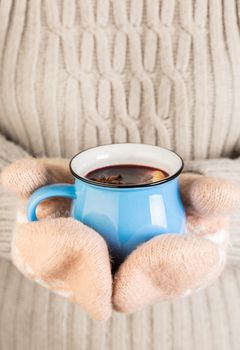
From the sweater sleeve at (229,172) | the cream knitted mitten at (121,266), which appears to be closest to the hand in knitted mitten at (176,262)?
the cream knitted mitten at (121,266)

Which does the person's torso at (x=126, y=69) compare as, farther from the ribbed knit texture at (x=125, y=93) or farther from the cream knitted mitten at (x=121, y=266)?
the cream knitted mitten at (x=121, y=266)

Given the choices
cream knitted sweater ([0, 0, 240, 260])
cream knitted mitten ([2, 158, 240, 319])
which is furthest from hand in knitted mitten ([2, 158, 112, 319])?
cream knitted sweater ([0, 0, 240, 260])

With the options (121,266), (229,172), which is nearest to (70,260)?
(121,266)

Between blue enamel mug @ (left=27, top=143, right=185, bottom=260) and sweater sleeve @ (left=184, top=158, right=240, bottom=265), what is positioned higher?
blue enamel mug @ (left=27, top=143, right=185, bottom=260)

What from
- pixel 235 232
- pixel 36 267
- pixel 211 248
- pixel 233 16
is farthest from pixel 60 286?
pixel 233 16

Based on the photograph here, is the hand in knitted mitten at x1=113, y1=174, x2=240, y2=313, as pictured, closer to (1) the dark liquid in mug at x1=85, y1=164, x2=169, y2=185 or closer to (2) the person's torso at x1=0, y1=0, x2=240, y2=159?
(1) the dark liquid in mug at x1=85, y1=164, x2=169, y2=185

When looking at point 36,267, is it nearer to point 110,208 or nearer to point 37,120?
point 110,208

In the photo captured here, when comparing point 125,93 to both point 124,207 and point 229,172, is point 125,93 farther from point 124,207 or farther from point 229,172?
point 124,207
